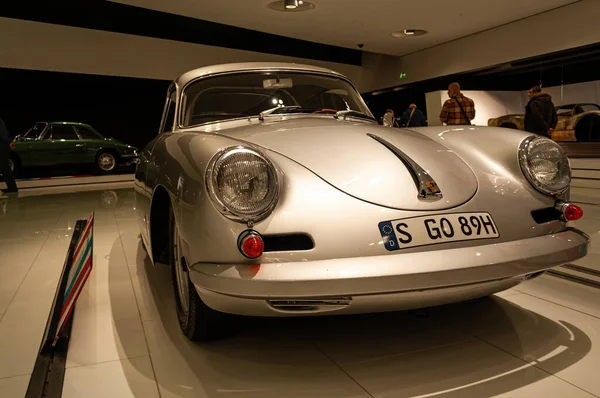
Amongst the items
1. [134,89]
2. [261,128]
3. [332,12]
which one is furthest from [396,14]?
[261,128]

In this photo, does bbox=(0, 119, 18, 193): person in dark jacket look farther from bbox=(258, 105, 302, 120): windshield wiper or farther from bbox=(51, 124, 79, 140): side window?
bbox=(258, 105, 302, 120): windshield wiper

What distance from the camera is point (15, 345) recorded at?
2.12 m

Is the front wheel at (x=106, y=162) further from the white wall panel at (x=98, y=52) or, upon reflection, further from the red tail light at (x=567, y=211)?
the red tail light at (x=567, y=211)

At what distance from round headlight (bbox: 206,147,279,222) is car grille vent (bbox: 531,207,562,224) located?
1.08 m

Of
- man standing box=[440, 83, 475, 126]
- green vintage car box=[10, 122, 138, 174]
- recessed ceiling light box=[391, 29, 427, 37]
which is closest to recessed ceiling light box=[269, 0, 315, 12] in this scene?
recessed ceiling light box=[391, 29, 427, 37]

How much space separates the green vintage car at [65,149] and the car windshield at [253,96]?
7.99 m

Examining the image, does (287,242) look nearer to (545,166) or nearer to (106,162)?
(545,166)

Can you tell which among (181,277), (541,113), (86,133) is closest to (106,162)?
(86,133)

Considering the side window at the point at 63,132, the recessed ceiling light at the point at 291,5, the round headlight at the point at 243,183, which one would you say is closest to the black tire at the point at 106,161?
the side window at the point at 63,132

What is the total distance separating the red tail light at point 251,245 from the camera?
1561mm

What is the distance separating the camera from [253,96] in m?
2.88

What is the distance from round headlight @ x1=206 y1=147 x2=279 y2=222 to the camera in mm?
1615

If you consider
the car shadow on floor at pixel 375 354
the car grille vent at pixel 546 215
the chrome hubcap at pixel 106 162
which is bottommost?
the car shadow on floor at pixel 375 354

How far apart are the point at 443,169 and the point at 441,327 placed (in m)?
0.72
